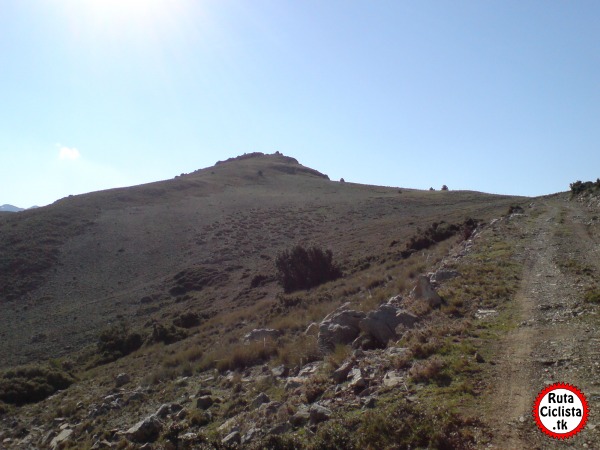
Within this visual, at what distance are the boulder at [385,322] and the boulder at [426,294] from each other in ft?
3.16

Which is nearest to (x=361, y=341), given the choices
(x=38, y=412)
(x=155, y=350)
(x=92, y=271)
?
(x=38, y=412)

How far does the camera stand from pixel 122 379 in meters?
16.6

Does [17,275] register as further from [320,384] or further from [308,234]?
[320,384]

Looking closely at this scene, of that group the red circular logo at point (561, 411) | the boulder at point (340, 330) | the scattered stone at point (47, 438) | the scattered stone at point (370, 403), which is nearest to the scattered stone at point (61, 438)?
the scattered stone at point (47, 438)

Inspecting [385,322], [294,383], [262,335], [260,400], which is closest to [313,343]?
[385,322]

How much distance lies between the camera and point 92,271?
4069cm

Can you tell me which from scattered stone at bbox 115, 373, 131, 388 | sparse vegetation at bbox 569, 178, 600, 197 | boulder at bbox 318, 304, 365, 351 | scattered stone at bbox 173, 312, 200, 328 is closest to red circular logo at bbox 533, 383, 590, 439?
boulder at bbox 318, 304, 365, 351

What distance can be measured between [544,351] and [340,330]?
16.2ft

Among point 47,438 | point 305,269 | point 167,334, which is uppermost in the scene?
point 305,269

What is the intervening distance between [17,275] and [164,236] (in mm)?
13849

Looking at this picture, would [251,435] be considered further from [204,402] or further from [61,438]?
[61,438]

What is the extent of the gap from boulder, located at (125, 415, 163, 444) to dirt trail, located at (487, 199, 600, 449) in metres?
6.51

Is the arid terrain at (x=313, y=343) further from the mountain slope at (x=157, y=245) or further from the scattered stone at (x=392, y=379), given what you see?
the mountain slope at (x=157, y=245)

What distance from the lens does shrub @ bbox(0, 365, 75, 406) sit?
56.6 feet
